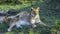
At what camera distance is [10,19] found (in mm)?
9148

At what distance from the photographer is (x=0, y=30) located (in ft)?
27.6

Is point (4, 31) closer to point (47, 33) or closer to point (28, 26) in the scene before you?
point (28, 26)

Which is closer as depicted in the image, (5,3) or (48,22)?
(48,22)

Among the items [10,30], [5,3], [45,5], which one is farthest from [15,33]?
[5,3]

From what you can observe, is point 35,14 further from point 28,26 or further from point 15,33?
point 15,33

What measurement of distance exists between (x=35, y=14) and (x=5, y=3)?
9071 millimetres

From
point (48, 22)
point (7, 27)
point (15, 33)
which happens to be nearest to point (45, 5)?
point (48, 22)

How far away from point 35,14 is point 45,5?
401 cm

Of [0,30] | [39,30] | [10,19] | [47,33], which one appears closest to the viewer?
[47,33]

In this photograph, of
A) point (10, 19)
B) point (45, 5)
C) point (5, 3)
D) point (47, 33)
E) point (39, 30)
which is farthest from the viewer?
point (5, 3)

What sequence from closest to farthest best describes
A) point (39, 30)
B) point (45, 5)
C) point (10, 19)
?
point (39, 30)
point (10, 19)
point (45, 5)

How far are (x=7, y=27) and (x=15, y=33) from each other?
121 centimetres

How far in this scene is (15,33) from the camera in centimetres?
760

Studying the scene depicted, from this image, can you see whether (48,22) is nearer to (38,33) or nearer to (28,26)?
(28,26)
